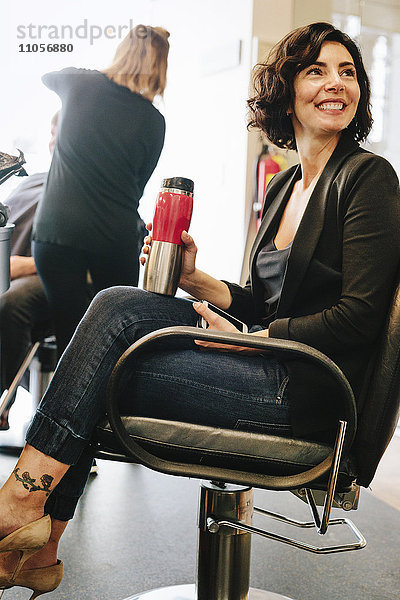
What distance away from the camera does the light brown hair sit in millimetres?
2598

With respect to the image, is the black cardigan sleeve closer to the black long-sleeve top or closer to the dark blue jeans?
the dark blue jeans

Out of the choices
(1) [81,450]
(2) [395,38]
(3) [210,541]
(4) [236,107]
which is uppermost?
(2) [395,38]

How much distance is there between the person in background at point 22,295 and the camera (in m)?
2.56

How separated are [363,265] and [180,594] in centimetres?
94

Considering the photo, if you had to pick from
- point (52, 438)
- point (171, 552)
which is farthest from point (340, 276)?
point (171, 552)

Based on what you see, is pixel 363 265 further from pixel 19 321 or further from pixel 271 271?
pixel 19 321

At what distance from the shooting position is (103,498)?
7.50ft

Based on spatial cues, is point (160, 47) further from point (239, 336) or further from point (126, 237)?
point (239, 336)

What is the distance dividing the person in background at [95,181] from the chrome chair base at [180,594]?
4.12 feet

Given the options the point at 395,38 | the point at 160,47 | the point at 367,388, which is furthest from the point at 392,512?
the point at 395,38

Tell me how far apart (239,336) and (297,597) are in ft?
3.08

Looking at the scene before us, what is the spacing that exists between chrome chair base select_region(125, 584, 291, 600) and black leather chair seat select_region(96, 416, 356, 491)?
0.60m

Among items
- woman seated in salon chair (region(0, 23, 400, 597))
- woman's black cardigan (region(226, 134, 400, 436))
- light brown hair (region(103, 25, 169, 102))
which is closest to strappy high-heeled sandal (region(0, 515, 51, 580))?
woman seated in salon chair (region(0, 23, 400, 597))

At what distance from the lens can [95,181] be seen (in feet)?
8.48
